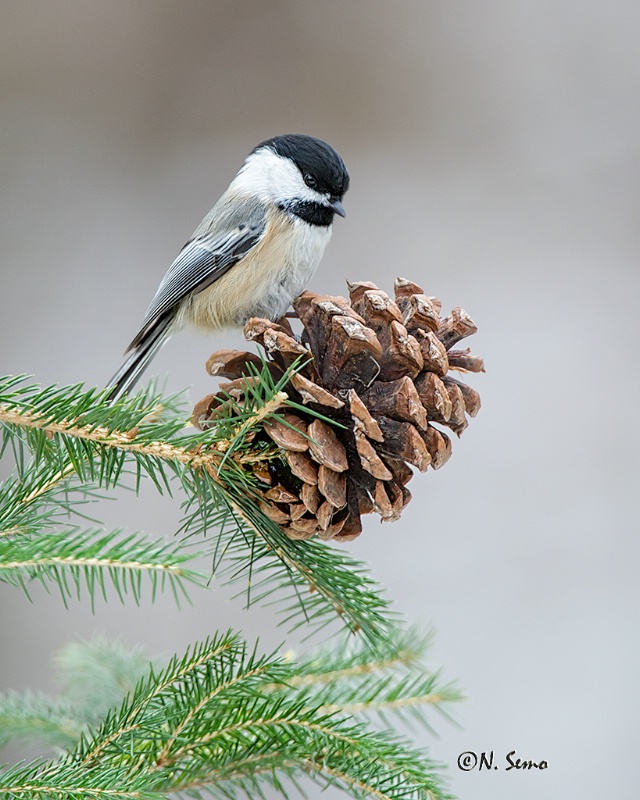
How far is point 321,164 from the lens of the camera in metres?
0.92

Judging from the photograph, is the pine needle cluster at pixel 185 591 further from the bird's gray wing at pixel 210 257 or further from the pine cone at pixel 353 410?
the bird's gray wing at pixel 210 257

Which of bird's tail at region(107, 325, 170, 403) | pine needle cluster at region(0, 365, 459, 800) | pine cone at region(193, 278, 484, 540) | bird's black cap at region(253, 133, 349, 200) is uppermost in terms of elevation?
bird's black cap at region(253, 133, 349, 200)

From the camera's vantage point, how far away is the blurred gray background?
1.59 m

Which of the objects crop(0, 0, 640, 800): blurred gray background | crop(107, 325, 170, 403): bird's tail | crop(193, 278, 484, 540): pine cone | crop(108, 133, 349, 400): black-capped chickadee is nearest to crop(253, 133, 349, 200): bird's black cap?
crop(108, 133, 349, 400): black-capped chickadee

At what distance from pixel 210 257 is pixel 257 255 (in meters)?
0.07

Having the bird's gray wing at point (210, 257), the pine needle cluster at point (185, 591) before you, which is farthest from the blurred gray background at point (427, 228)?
the pine needle cluster at point (185, 591)

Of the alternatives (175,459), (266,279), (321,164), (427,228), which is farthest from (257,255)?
(427,228)

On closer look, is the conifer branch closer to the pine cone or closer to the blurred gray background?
the pine cone

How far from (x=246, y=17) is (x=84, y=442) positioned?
1.49 metres

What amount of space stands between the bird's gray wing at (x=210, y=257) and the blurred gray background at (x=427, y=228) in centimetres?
66

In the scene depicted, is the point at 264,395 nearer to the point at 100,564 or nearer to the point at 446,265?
the point at 100,564

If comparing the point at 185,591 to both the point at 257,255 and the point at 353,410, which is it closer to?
the point at 353,410

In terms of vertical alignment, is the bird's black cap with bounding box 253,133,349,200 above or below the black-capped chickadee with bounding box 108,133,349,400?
above

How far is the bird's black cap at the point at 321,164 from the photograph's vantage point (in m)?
0.92
